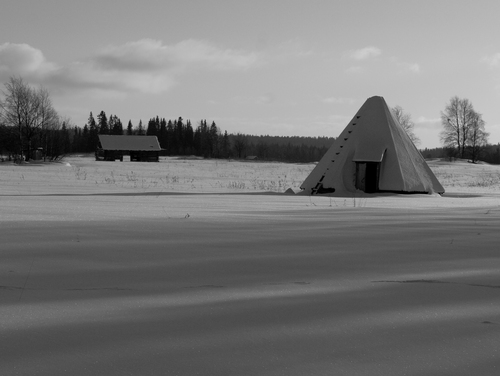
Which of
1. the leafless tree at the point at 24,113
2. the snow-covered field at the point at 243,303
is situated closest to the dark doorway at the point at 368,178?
the snow-covered field at the point at 243,303

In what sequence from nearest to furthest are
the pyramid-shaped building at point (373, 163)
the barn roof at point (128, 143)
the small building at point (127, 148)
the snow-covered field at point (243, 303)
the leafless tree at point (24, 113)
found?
1. the snow-covered field at point (243, 303)
2. the pyramid-shaped building at point (373, 163)
3. the leafless tree at point (24, 113)
4. the small building at point (127, 148)
5. the barn roof at point (128, 143)

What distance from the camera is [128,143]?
71438 millimetres

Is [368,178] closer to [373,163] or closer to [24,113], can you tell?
[373,163]

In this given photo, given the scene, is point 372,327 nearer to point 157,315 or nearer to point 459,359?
point 459,359

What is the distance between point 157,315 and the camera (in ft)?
7.53

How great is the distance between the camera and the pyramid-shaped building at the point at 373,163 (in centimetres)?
1667

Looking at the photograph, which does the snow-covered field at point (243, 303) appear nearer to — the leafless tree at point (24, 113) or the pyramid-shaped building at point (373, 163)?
the pyramid-shaped building at point (373, 163)

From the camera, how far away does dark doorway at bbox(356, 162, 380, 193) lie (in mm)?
17141

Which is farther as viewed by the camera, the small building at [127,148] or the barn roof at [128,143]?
the barn roof at [128,143]

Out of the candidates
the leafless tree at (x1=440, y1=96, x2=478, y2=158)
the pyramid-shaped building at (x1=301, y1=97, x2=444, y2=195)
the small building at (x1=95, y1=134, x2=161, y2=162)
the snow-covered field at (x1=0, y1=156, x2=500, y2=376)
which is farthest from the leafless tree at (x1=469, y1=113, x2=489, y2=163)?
the snow-covered field at (x1=0, y1=156, x2=500, y2=376)

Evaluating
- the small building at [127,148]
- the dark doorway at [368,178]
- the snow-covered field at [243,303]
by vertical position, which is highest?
the small building at [127,148]

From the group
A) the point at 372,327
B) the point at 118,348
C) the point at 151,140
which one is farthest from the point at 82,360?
the point at 151,140

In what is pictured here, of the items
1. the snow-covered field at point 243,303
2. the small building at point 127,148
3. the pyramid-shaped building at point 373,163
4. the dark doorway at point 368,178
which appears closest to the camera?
the snow-covered field at point 243,303

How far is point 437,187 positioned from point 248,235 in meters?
14.3
